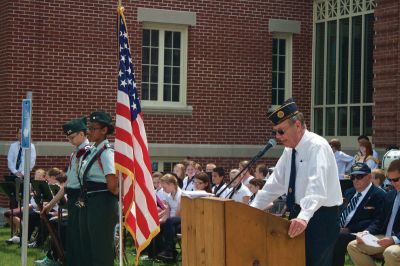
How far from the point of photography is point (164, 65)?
19.9 meters

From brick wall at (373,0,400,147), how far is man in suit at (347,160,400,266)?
23.2 feet

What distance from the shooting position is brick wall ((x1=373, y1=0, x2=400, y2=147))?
56.1ft

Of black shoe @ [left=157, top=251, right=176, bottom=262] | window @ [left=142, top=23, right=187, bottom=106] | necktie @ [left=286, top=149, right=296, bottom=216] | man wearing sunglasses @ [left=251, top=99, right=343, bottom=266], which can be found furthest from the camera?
window @ [left=142, top=23, right=187, bottom=106]

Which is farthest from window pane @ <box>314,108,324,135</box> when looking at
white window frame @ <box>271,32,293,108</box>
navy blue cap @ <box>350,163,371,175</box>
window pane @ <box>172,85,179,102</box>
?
navy blue cap @ <box>350,163,371,175</box>

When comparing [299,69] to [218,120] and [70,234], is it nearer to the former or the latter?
[218,120]

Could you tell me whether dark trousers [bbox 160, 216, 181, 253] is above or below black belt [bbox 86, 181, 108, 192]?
below

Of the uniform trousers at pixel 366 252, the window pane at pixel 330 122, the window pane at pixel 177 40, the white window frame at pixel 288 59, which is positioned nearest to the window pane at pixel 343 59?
the window pane at pixel 330 122

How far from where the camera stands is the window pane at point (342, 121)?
772 inches

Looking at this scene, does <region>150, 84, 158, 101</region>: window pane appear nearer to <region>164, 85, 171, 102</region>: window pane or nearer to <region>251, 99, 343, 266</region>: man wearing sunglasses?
<region>164, 85, 171, 102</region>: window pane

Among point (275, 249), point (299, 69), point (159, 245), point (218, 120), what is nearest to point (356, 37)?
point (299, 69)

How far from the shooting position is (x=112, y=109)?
19.2 metres

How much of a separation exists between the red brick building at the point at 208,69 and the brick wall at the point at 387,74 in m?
0.03

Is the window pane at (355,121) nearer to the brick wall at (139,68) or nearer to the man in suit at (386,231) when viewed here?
the brick wall at (139,68)

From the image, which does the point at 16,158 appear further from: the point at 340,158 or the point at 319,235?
the point at 319,235
